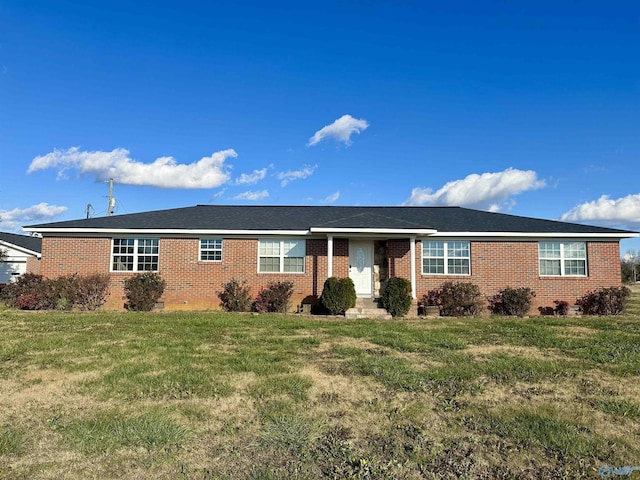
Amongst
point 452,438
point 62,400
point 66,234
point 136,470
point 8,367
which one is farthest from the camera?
point 66,234

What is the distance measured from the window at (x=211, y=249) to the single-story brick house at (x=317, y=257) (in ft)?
0.12

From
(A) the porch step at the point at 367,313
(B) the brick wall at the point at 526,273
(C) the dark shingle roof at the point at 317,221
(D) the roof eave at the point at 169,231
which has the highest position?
(C) the dark shingle roof at the point at 317,221

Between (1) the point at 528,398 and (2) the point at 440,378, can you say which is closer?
(1) the point at 528,398

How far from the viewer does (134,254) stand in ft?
52.1

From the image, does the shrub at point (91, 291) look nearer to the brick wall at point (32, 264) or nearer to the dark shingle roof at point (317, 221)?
the dark shingle roof at point (317, 221)

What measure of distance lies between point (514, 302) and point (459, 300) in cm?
207

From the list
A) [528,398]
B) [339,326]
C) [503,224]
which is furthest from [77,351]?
[503,224]

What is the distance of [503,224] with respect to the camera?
53.6ft

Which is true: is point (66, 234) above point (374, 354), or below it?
above

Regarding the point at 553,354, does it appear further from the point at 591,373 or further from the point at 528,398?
the point at 528,398

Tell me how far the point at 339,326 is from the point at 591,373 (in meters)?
6.11

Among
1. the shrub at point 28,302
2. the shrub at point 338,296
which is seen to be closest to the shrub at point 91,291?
the shrub at point 28,302

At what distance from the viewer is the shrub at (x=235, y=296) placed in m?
15.0

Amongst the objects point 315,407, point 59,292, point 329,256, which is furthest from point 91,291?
point 315,407
